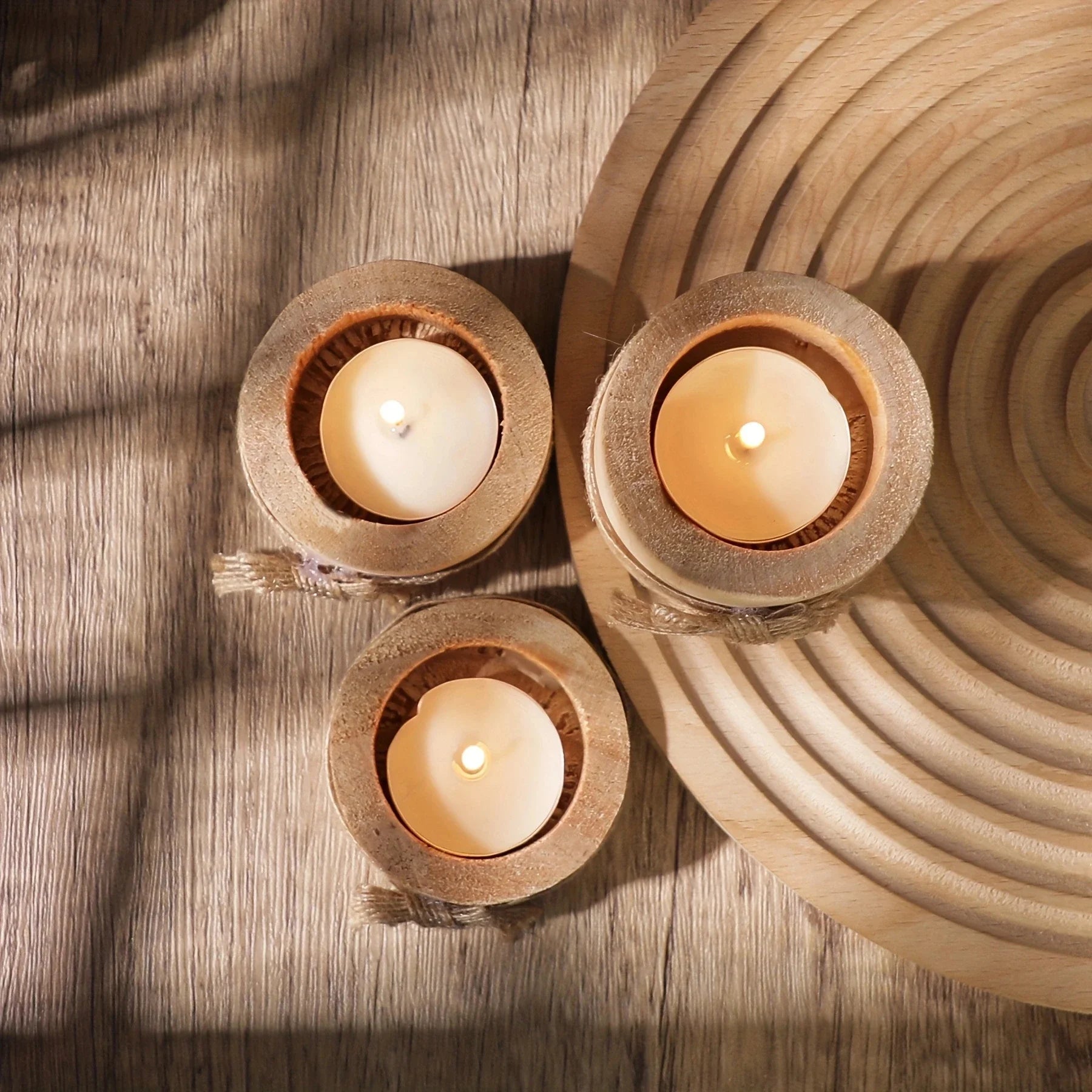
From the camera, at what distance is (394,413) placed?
0.56 meters

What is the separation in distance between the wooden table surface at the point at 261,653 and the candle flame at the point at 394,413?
0.16m

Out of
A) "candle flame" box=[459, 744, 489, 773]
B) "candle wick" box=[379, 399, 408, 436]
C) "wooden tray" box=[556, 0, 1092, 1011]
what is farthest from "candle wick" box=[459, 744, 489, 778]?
"candle wick" box=[379, 399, 408, 436]

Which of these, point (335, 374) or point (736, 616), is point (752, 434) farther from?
point (335, 374)

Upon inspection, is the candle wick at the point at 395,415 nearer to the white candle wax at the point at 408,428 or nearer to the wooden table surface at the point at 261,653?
the white candle wax at the point at 408,428

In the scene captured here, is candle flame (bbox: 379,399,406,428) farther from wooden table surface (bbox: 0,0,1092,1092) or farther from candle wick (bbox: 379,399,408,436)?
wooden table surface (bbox: 0,0,1092,1092)

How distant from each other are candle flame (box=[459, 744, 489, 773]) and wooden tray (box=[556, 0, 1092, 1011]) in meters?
0.11

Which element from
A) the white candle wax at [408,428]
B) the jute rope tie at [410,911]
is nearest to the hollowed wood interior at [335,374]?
the white candle wax at [408,428]

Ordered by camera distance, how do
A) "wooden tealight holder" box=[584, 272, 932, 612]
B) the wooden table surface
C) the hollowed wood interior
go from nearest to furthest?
"wooden tealight holder" box=[584, 272, 932, 612]
the hollowed wood interior
the wooden table surface

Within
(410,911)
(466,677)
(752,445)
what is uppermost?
(752,445)

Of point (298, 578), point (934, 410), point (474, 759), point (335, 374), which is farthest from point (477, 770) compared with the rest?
point (934, 410)

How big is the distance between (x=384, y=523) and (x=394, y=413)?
0.07m

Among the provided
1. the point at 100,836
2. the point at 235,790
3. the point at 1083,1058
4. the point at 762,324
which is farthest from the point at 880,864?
the point at 100,836

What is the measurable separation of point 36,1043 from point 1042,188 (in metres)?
0.93

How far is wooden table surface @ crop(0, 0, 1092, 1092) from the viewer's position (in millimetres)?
Result: 688
